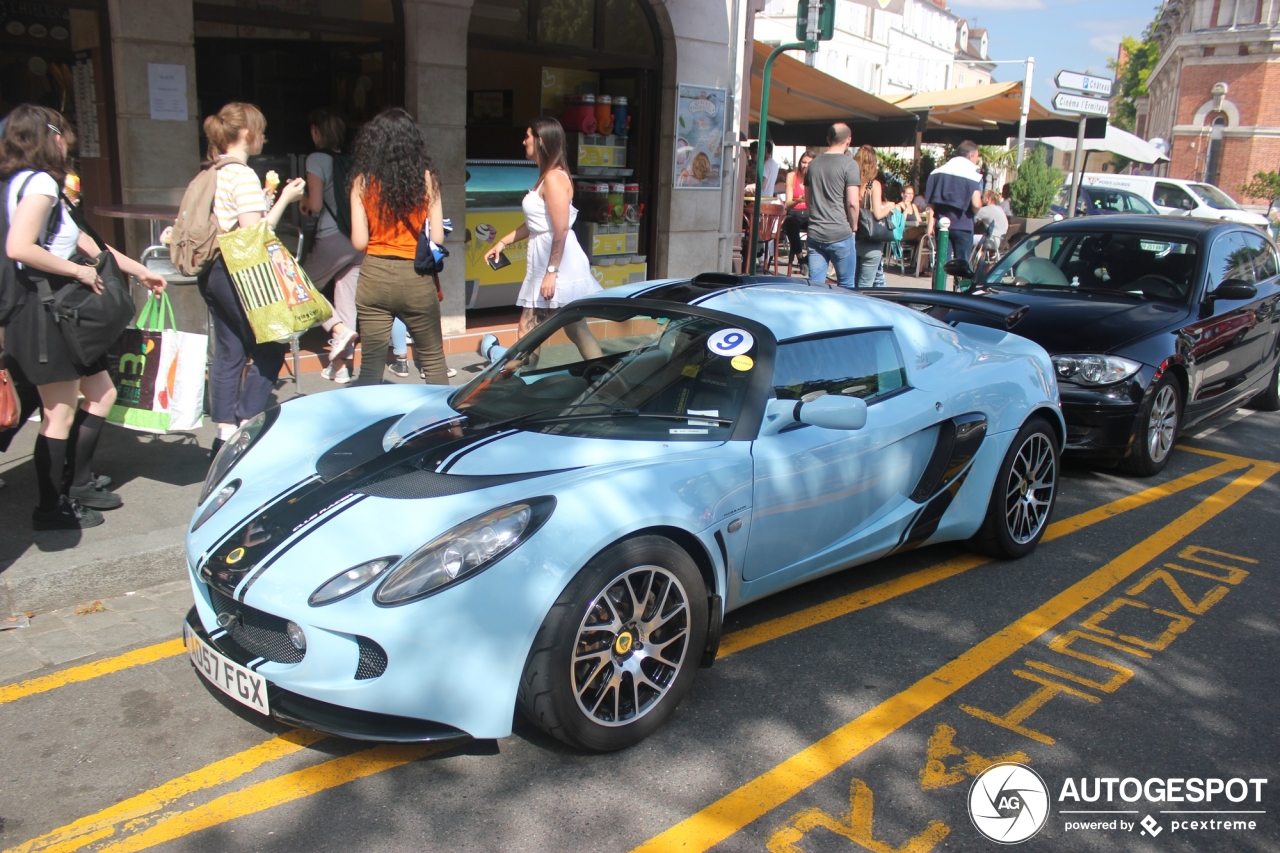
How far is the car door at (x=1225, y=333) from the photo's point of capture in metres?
6.83

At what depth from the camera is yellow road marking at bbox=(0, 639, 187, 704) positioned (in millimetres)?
3522

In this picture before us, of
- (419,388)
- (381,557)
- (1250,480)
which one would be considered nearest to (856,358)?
(419,388)

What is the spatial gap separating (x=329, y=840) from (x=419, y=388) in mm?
2161

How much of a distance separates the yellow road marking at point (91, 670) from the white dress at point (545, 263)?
3.44 meters

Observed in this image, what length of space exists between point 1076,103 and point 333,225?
34.5 feet

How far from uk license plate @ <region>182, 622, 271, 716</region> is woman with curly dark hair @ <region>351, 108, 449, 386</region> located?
8.70 feet

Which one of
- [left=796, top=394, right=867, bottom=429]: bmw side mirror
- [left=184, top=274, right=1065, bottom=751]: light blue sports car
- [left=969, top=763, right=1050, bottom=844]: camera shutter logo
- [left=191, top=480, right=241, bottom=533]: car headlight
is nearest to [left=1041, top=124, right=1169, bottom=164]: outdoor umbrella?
[left=184, top=274, right=1065, bottom=751]: light blue sports car

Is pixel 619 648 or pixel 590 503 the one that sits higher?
pixel 590 503

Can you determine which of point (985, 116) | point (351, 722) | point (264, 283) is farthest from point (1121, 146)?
point (351, 722)

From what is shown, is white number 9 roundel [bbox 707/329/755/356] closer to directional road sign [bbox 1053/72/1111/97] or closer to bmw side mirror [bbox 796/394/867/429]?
bmw side mirror [bbox 796/394/867/429]

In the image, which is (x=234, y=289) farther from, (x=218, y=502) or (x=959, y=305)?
(x=959, y=305)

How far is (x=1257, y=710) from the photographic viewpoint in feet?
12.1

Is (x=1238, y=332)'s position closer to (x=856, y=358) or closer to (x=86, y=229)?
(x=856, y=358)

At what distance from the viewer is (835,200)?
30.9 feet
